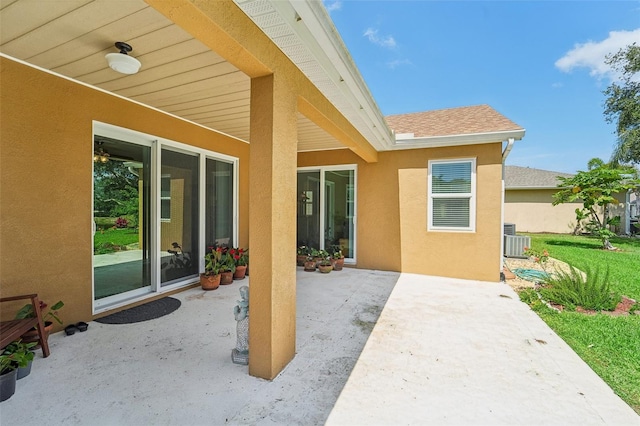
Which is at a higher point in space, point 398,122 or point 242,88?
point 398,122

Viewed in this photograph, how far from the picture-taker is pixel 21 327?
243 cm

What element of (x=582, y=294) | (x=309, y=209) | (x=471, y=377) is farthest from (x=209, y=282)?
(x=582, y=294)

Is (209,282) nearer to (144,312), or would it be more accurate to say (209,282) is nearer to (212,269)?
(212,269)

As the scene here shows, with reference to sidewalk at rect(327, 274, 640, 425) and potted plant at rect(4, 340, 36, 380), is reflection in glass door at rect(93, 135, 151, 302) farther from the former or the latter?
sidewalk at rect(327, 274, 640, 425)

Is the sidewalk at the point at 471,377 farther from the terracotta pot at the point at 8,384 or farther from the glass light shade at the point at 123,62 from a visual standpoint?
the glass light shade at the point at 123,62

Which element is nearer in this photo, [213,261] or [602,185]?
[213,261]

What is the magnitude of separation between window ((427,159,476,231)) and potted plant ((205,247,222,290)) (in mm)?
4602

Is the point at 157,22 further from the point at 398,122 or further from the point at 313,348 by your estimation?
the point at 398,122

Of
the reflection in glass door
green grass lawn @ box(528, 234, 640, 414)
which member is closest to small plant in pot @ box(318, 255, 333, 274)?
the reflection in glass door

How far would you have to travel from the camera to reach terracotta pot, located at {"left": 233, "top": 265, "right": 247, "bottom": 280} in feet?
18.7

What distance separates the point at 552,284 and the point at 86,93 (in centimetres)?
763

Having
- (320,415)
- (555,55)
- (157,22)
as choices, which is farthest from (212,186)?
(555,55)

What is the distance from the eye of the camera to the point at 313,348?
2959 mm

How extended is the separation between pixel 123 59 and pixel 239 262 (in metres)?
4.06
